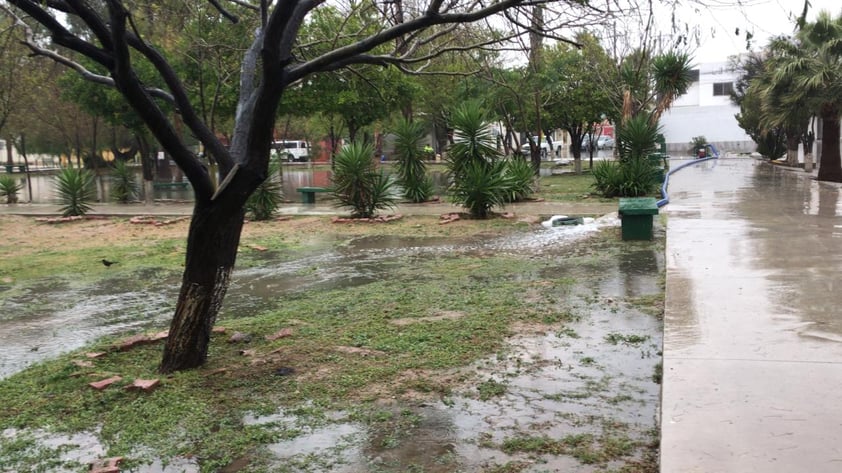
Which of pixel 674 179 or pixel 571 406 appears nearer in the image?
pixel 571 406

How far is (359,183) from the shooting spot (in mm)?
16578

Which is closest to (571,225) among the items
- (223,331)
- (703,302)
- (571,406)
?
(703,302)

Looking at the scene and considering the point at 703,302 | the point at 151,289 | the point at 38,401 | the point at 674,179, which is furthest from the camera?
the point at 674,179

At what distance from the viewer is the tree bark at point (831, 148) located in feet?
76.6

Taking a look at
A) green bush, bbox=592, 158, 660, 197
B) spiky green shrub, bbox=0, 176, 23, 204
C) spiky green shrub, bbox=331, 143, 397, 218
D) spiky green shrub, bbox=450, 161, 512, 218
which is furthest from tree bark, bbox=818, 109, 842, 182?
spiky green shrub, bbox=0, 176, 23, 204

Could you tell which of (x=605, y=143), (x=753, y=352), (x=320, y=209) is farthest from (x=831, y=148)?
(x=605, y=143)

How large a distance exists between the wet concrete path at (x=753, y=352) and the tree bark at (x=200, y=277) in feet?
10.6

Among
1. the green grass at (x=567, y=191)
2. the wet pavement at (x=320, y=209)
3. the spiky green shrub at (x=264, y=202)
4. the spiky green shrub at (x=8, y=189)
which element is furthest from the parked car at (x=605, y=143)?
the spiky green shrub at (x=264, y=202)

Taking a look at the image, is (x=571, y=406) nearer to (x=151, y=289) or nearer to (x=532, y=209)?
(x=151, y=289)

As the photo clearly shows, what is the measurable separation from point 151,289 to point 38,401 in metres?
4.55

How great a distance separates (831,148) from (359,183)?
15.9 metres

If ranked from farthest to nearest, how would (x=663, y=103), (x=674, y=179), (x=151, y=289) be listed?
(x=674, y=179)
(x=663, y=103)
(x=151, y=289)

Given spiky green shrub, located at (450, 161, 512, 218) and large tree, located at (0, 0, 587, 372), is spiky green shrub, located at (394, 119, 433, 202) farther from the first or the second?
large tree, located at (0, 0, 587, 372)

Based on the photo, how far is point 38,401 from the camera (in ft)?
16.8
